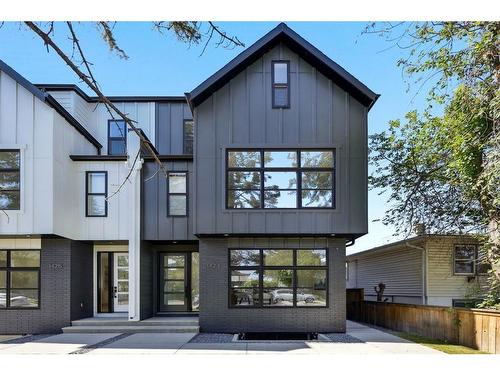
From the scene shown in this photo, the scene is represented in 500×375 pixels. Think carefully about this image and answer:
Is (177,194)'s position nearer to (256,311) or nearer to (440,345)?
(256,311)

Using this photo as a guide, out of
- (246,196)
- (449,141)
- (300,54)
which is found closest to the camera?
(246,196)

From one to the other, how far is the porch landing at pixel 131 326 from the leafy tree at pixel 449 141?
280 inches

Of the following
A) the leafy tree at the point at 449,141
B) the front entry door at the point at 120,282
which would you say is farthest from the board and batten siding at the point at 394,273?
the front entry door at the point at 120,282

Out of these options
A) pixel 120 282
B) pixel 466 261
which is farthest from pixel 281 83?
pixel 466 261

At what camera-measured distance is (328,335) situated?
1151 centimetres

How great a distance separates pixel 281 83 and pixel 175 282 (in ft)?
21.5

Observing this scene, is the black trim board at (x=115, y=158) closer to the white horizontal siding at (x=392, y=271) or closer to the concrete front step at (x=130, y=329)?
the concrete front step at (x=130, y=329)

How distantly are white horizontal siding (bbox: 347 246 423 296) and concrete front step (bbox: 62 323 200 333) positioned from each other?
8531mm

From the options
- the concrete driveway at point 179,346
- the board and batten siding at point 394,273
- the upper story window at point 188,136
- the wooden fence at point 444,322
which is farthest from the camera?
the board and batten siding at point 394,273

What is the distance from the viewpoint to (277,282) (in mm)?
11945

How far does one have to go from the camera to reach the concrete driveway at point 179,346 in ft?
29.8

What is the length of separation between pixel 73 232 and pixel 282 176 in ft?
18.7
